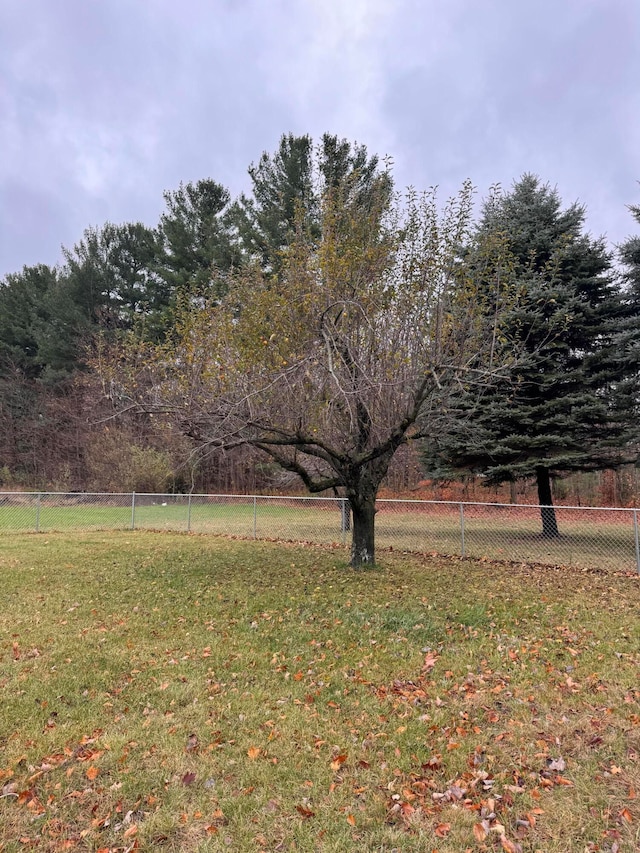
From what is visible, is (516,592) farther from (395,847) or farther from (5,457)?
(5,457)

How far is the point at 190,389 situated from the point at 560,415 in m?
8.30

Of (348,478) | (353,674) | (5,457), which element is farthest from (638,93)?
(5,457)

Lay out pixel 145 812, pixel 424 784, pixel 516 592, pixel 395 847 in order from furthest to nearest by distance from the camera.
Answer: pixel 516 592
pixel 424 784
pixel 145 812
pixel 395 847

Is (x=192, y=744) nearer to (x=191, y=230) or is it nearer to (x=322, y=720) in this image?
(x=322, y=720)

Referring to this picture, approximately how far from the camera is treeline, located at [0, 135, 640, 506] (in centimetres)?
1071

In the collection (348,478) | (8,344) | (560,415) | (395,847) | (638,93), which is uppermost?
(8,344)

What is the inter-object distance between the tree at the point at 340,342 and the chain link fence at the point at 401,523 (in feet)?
10.5

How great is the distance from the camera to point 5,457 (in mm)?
27953

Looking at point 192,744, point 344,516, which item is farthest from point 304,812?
point 344,516

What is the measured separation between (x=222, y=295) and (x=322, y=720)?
25.7 ft

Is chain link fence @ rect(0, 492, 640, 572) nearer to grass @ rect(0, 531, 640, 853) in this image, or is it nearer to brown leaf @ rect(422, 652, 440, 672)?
grass @ rect(0, 531, 640, 853)

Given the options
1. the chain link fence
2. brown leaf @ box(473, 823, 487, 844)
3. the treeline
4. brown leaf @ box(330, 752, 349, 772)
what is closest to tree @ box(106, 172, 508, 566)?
the treeline

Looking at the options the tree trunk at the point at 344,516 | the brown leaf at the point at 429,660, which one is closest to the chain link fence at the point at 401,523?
the tree trunk at the point at 344,516

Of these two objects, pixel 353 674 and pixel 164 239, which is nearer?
pixel 353 674
